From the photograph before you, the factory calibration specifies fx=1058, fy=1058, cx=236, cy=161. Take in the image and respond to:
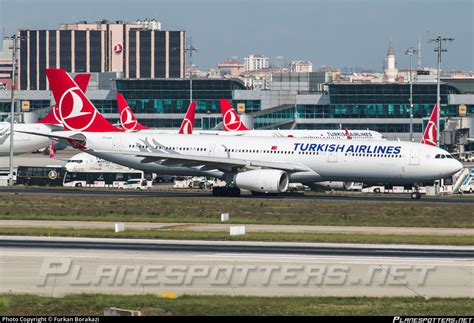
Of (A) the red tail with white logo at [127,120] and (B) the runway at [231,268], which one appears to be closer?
(B) the runway at [231,268]

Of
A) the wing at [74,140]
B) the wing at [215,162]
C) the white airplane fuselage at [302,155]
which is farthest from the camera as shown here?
the wing at [74,140]

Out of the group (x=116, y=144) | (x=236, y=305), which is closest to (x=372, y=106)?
(x=116, y=144)

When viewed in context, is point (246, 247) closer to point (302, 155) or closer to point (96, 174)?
point (302, 155)

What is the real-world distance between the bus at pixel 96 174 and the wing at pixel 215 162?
26800 millimetres

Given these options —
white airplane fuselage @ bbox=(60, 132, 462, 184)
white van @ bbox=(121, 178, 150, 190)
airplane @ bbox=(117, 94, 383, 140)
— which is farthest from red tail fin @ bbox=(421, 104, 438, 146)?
white airplane fuselage @ bbox=(60, 132, 462, 184)

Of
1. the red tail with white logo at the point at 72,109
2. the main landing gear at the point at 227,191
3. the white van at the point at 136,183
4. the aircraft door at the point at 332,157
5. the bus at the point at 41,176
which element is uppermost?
the red tail with white logo at the point at 72,109

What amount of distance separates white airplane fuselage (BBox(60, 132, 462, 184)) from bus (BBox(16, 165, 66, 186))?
71.3 ft

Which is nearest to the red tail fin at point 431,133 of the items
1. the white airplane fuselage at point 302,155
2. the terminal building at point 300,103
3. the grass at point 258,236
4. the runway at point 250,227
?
the terminal building at point 300,103

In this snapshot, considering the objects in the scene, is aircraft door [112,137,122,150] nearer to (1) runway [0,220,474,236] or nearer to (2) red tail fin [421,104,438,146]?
(1) runway [0,220,474,236]

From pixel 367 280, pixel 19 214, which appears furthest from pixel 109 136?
pixel 367 280

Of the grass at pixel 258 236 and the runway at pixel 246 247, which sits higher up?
the runway at pixel 246 247

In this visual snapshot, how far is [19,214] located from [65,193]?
18.1 m

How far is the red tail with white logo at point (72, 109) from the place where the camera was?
85688mm

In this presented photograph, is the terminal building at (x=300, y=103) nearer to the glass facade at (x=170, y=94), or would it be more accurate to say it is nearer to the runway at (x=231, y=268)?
the glass facade at (x=170, y=94)
